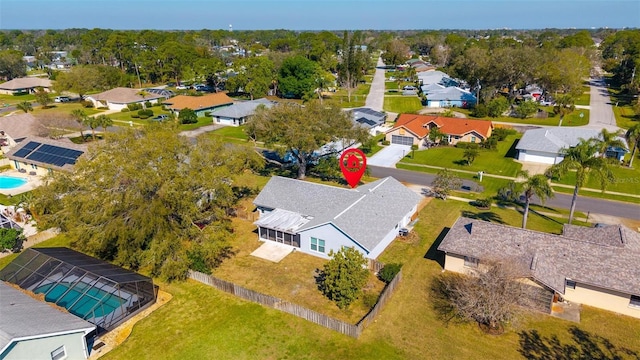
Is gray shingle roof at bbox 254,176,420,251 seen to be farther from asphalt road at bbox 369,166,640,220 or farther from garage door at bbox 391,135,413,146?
garage door at bbox 391,135,413,146

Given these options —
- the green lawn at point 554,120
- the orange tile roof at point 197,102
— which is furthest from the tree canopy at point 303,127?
the green lawn at point 554,120

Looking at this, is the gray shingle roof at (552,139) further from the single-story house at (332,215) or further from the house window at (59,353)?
the house window at (59,353)

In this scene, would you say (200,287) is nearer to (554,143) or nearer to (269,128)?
(269,128)

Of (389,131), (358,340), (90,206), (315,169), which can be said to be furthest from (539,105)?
(90,206)

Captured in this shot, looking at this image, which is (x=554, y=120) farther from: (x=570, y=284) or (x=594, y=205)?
(x=570, y=284)

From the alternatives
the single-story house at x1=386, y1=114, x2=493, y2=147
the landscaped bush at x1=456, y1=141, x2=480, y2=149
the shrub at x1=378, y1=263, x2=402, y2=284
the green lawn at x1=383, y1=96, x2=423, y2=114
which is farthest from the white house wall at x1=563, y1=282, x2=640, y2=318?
the green lawn at x1=383, y1=96, x2=423, y2=114

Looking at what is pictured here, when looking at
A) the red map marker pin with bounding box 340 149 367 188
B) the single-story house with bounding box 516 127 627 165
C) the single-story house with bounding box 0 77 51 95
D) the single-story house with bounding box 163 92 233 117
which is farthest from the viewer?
the single-story house with bounding box 0 77 51 95
